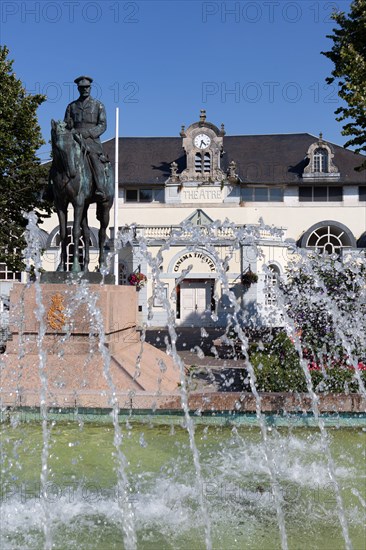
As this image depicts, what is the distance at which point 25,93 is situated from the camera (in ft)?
72.1

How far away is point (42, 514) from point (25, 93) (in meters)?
19.8

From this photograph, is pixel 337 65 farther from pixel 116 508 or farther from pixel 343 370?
pixel 116 508

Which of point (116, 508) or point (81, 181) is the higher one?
point (81, 181)

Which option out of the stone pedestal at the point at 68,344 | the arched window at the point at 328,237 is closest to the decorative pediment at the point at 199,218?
the arched window at the point at 328,237

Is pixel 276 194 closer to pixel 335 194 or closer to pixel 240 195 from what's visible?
pixel 240 195

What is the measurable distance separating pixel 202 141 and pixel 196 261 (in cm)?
951

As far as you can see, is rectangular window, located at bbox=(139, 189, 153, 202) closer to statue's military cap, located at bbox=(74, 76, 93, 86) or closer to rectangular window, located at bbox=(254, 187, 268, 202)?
rectangular window, located at bbox=(254, 187, 268, 202)

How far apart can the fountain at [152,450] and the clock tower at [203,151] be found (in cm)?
3051

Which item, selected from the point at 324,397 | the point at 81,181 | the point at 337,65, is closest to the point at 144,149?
the point at 337,65

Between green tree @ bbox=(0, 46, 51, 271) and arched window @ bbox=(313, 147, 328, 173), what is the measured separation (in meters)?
23.1

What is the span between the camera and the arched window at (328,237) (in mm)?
38781

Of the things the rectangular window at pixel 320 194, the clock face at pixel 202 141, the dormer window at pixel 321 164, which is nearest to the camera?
the dormer window at pixel 321 164

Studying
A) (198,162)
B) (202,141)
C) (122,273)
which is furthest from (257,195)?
(122,273)

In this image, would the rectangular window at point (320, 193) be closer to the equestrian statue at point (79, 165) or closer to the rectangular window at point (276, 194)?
the rectangular window at point (276, 194)
